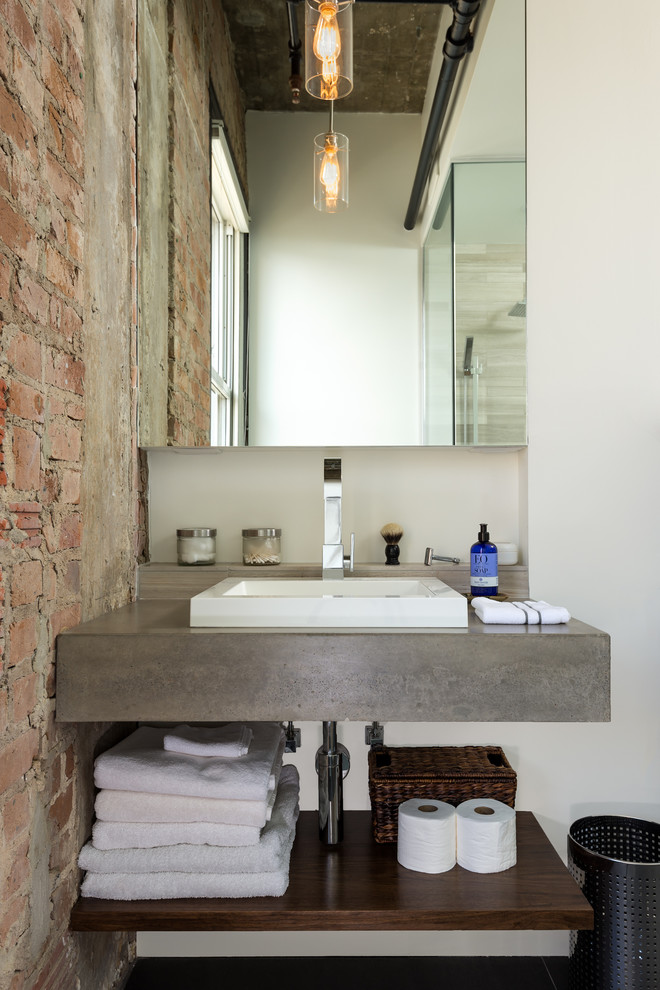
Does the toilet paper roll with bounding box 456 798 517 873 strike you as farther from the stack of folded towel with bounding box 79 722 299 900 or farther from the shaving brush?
→ the shaving brush

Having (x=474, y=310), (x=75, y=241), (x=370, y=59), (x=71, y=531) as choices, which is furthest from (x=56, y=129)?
(x=474, y=310)

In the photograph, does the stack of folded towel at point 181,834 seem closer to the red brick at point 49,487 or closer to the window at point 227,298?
the red brick at point 49,487

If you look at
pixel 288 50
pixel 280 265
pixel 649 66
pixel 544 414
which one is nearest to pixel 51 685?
pixel 280 265

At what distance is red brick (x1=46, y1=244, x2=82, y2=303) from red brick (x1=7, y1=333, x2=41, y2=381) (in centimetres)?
15

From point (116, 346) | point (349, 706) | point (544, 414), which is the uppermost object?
point (116, 346)

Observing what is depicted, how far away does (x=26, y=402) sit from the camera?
4.24ft

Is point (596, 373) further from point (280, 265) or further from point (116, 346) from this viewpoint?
point (116, 346)

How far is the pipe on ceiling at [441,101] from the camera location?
195cm

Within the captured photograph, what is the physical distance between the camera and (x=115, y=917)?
1459 mm

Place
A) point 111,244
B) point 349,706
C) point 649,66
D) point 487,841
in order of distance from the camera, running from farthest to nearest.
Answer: point 649,66, point 111,244, point 487,841, point 349,706

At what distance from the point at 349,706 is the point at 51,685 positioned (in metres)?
0.57

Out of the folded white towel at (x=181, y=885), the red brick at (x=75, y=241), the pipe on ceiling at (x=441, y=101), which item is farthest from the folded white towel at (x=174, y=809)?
the pipe on ceiling at (x=441, y=101)

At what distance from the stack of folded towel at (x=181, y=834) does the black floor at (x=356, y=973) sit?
543mm

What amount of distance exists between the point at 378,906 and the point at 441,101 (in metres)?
1.97
